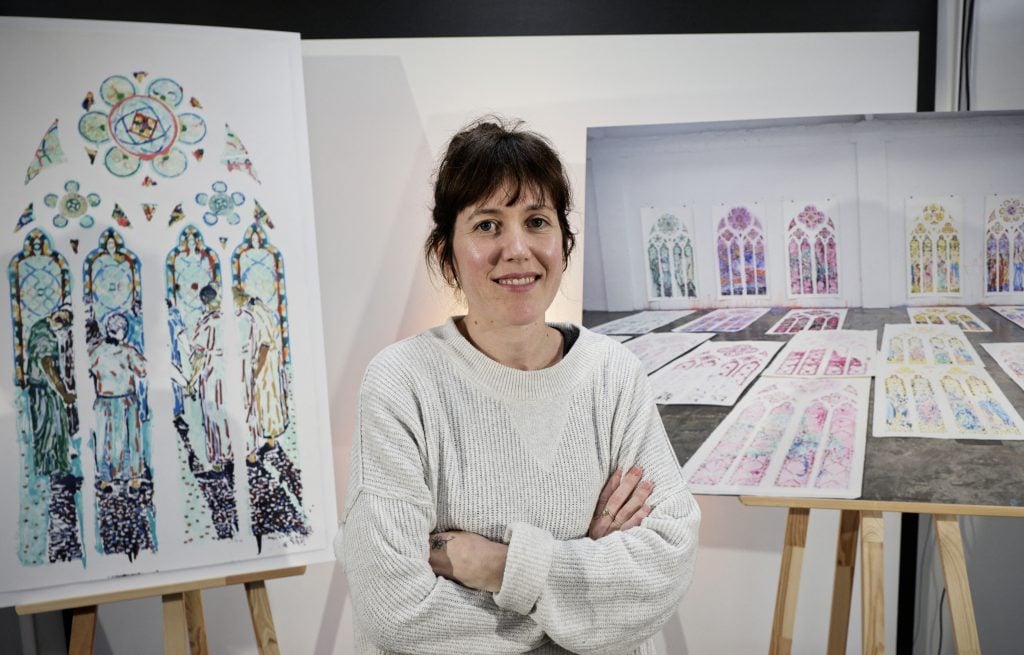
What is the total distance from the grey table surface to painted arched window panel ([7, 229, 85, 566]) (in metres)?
1.91

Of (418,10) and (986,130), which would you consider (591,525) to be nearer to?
(986,130)

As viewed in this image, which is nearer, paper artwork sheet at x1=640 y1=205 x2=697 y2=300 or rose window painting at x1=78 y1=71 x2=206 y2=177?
rose window painting at x1=78 y1=71 x2=206 y2=177

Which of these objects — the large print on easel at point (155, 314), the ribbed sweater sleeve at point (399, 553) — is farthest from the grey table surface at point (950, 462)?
the large print on easel at point (155, 314)

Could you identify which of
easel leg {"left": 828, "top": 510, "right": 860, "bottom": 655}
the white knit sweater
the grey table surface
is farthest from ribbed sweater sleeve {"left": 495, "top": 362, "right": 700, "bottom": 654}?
easel leg {"left": 828, "top": 510, "right": 860, "bottom": 655}

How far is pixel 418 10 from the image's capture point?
2.79 metres

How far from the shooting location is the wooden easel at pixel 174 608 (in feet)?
6.59

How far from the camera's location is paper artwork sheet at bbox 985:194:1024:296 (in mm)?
1981

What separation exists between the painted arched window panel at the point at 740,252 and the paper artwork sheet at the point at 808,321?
0.30 feet

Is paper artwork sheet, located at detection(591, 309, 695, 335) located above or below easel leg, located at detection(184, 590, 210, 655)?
above

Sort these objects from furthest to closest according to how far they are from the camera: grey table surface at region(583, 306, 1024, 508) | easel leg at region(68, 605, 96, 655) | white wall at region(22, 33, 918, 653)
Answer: white wall at region(22, 33, 918, 653) → easel leg at region(68, 605, 96, 655) → grey table surface at region(583, 306, 1024, 508)

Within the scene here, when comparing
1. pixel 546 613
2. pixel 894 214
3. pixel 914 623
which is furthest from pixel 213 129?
pixel 914 623

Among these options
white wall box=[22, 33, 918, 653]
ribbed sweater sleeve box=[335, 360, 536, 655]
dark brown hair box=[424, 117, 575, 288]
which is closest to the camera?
ribbed sweater sleeve box=[335, 360, 536, 655]

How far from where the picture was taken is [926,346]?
2.06 meters

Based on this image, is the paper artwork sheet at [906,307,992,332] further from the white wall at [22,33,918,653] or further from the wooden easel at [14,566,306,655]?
the wooden easel at [14,566,306,655]
